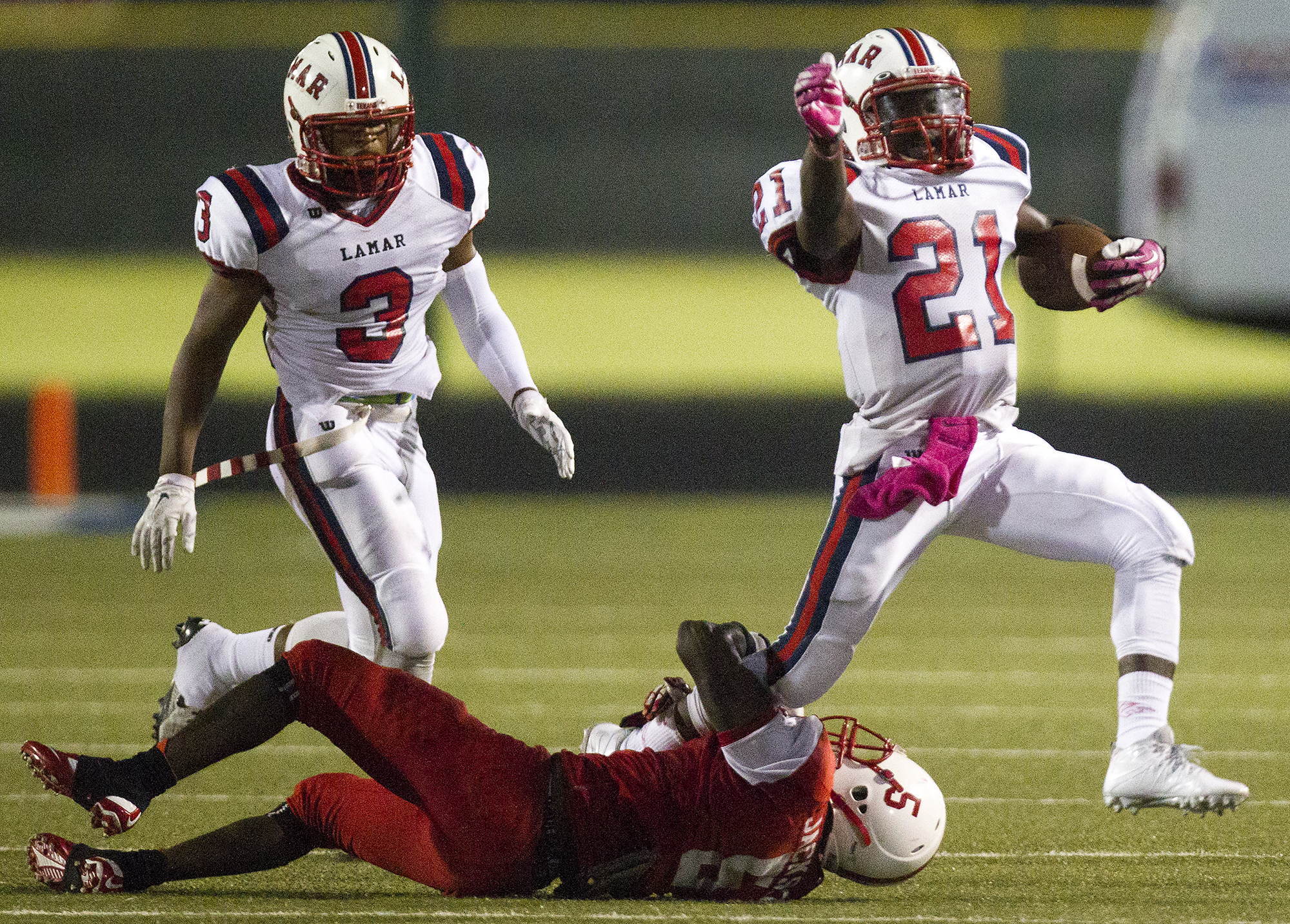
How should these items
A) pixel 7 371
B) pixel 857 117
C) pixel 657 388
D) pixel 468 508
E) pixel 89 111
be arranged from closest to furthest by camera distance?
pixel 857 117 < pixel 468 508 < pixel 657 388 < pixel 7 371 < pixel 89 111

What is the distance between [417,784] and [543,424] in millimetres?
1196

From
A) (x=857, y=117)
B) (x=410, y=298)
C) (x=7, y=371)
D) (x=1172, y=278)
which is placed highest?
(x=857, y=117)

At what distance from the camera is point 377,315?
408cm

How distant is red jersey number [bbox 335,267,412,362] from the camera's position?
4035mm

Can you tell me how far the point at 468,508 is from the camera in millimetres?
8875

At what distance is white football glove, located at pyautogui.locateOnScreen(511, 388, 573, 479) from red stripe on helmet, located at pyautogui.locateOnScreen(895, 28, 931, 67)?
105 cm

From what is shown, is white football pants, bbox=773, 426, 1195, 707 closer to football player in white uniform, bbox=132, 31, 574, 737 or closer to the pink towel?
the pink towel

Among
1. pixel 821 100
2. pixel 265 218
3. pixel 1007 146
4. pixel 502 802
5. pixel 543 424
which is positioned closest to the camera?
pixel 502 802

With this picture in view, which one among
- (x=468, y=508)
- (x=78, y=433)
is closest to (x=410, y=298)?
(x=468, y=508)

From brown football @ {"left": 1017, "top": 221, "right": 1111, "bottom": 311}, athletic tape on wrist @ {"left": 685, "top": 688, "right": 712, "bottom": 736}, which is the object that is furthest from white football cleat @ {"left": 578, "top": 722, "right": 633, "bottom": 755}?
Answer: brown football @ {"left": 1017, "top": 221, "right": 1111, "bottom": 311}

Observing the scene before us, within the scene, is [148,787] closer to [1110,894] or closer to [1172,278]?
[1110,894]

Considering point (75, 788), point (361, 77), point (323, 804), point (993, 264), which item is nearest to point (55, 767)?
point (75, 788)

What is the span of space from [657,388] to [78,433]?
279cm

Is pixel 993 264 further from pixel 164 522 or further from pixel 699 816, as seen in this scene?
pixel 164 522
